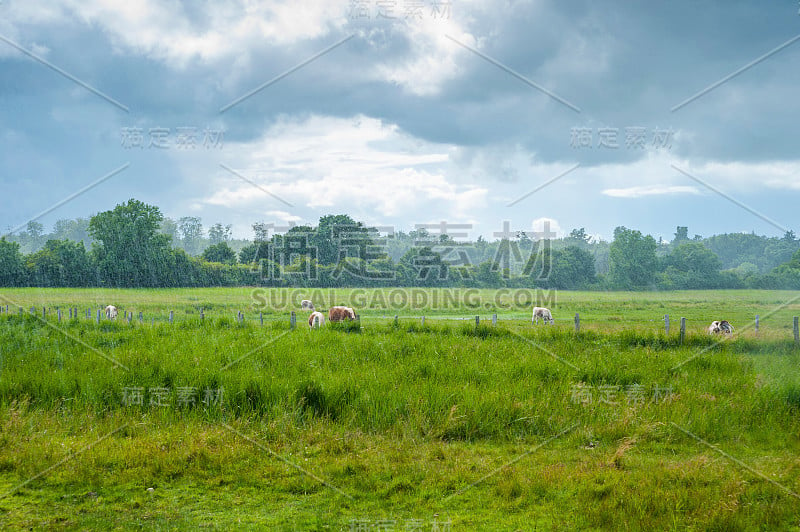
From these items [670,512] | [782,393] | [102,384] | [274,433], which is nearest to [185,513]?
[274,433]

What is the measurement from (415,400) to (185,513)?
397 cm

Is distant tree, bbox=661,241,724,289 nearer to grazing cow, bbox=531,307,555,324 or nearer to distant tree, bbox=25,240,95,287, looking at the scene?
grazing cow, bbox=531,307,555,324

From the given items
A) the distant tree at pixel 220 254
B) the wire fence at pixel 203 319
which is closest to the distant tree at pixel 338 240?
the distant tree at pixel 220 254

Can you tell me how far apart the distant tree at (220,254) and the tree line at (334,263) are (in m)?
0.10

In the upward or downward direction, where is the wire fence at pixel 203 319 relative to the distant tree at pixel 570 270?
downward

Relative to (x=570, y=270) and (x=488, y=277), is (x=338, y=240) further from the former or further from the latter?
(x=570, y=270)

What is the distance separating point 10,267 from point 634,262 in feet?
232

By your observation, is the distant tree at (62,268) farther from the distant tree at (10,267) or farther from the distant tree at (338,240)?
the distant tree at (338,240)

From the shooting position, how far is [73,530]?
4449 millimetres

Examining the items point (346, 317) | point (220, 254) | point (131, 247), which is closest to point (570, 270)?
point (220, 254)

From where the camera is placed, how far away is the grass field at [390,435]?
4.96 meters

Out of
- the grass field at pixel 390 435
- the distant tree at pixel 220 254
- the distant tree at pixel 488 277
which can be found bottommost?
the grass field at pixel 390 435

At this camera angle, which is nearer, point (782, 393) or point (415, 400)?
point (415, 400)

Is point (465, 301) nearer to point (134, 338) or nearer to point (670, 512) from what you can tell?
point (134, 338)
